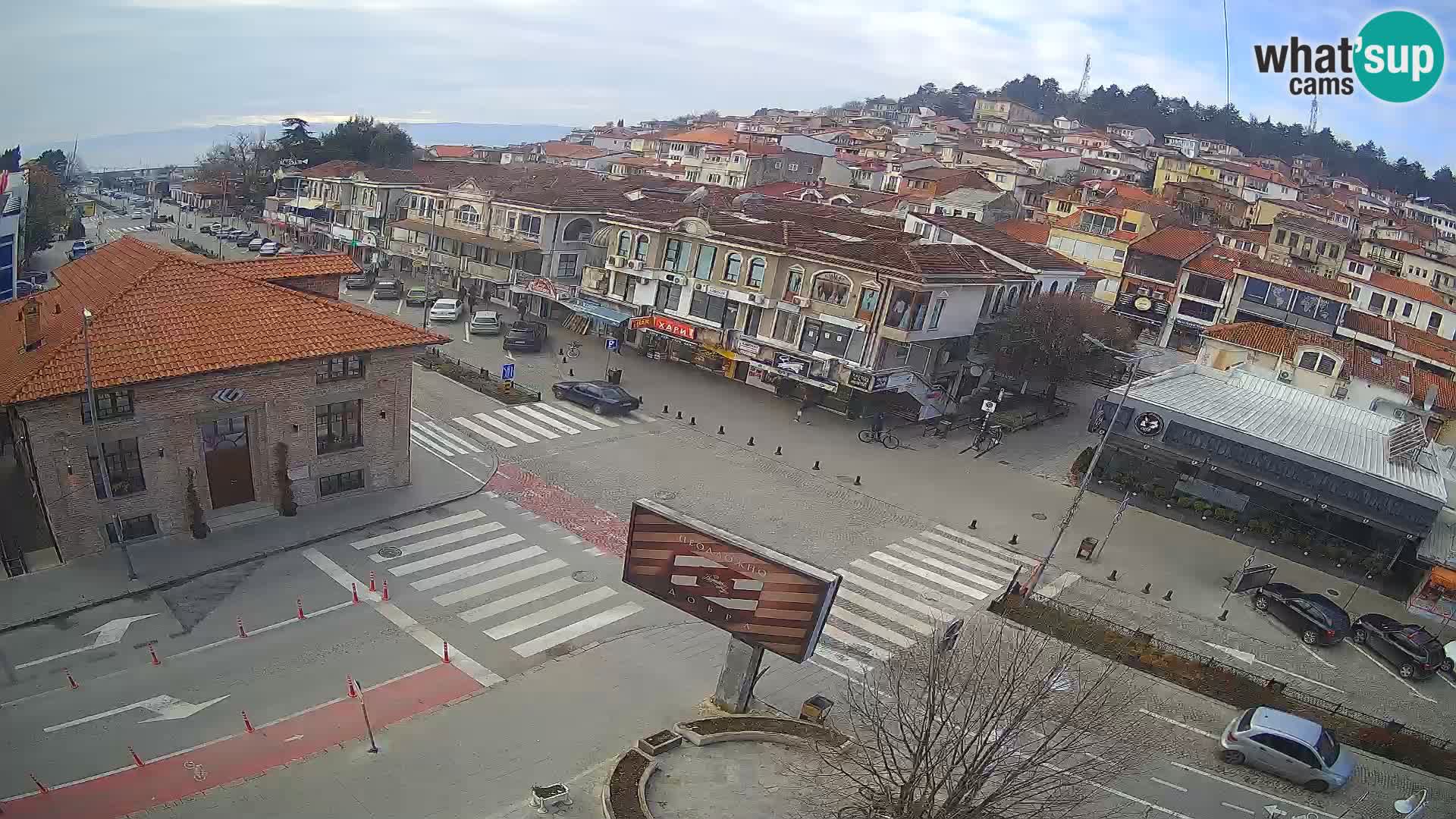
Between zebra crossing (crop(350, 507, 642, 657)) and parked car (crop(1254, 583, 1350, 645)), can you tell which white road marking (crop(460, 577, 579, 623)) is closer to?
zebra crossing (crop(350, 507, 642, 657))

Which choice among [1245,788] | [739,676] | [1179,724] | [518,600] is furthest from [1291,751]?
[518,600]

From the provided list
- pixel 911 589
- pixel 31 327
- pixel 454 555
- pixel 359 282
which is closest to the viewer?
pixel 31 327

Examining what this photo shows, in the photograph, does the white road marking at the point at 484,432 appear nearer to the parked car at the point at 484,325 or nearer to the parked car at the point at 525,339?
the parked car at the point at 525,339

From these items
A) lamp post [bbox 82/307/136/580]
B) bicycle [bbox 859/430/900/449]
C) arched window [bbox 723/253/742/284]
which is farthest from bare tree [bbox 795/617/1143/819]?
arched window [bbox 723/253/742/284]

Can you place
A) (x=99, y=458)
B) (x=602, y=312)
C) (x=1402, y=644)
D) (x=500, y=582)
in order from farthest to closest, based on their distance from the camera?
(x=602, y=312) → (x=1402, y=644) → (x=500, y=582) → (x=99, y=458)

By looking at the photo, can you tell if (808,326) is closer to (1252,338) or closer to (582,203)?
(582,203)

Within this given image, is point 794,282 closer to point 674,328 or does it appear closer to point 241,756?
point 674,328

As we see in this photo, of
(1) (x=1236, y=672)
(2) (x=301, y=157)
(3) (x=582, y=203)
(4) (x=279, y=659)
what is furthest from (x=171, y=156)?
(1) (x=1236, y=672)
